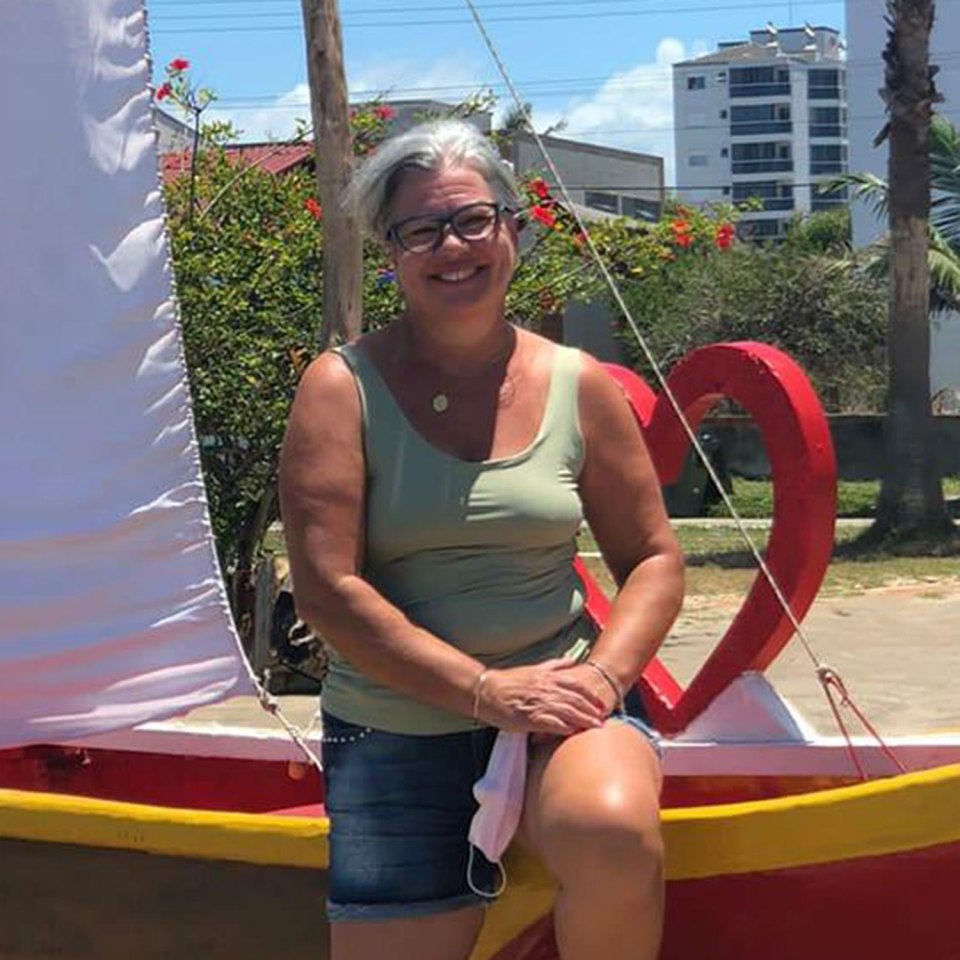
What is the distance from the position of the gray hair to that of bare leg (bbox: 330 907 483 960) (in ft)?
3.47

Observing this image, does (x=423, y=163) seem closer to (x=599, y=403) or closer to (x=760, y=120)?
(x=599, y=403)

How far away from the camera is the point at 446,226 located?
266 centimetres

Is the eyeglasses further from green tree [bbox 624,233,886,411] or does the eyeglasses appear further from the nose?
green tree [bbox 624,233,886,411]

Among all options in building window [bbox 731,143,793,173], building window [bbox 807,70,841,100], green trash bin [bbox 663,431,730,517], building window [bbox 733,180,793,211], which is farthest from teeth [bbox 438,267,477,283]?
building window [bbox 807,70,841,100]

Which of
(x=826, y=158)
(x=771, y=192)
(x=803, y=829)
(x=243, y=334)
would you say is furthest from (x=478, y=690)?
(x=826, y=158)

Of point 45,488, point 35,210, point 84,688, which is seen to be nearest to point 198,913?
point 84,688

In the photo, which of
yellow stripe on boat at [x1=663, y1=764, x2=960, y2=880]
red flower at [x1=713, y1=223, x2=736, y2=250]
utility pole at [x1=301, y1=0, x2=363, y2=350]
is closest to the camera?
yellow stripe on boat at [x1=663, y1=764, x2=960, y2=880]

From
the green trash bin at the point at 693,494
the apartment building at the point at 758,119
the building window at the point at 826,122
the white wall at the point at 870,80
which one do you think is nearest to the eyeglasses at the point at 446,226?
the green trash bin at the point at 693,494

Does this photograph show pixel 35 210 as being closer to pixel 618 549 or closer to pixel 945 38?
pixel 618 549

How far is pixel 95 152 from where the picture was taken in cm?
338

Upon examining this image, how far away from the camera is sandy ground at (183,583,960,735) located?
8.01 metres

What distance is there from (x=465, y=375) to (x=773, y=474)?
1138 mm

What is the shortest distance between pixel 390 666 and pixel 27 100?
146 cm

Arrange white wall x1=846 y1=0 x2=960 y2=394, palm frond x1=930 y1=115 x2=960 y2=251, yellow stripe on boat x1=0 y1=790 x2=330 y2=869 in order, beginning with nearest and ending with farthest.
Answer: yellow stripe on boat x1=0 y1=790 x2=330 y2=869, palm frond x1=930 y1=115 x2=960 y2=251, white wall x1=846 y1=0 x2=960 y2=394
